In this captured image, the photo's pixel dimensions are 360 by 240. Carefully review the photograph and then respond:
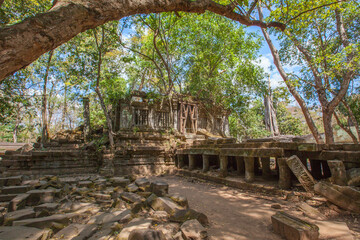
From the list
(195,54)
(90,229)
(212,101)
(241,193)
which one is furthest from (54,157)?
(212,101)

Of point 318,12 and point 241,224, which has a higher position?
point 318,12

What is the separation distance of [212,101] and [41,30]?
14111 mm

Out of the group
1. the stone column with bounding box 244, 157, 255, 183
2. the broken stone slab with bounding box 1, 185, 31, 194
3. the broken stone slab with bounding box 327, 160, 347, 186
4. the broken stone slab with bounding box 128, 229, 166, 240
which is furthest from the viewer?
the stone column with bounding box 244, 157, 255, 183

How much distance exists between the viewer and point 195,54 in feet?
42.7

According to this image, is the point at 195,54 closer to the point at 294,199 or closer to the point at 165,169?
the point at 165,169

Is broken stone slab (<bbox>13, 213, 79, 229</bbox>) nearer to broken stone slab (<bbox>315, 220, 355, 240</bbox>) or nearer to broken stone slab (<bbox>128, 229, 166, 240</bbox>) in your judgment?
broken stone slab (<bbox>128, 229, 166, 240</bbox>)

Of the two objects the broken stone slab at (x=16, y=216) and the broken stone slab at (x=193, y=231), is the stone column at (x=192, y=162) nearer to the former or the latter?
the broken stone slab at (x=193, y=231)

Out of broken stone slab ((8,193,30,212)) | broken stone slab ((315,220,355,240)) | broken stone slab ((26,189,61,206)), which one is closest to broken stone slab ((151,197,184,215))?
broken stone slab ((315,220,355,240))

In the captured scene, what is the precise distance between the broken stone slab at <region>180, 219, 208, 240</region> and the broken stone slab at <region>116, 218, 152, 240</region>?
0.50 metres

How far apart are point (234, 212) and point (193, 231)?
1.34m

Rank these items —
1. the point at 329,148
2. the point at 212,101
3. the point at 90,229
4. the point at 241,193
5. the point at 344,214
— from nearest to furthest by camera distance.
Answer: the point at 90,229, the point at 344,214, the point at 329,148, the point at 241,193, the point at 212,101

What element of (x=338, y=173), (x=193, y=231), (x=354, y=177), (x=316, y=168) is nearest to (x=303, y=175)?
(x=338, y=173)

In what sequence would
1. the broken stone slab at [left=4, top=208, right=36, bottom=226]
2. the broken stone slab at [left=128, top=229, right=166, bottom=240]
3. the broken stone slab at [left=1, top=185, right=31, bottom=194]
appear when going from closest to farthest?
the broken stone slab at [left=128, top=229, right=166, bottom=240], the broken stone slab at [left=4, top=208, right=36, bottom=226], the broken stone slab at [left=1, top=185, right=31, bottom=194]

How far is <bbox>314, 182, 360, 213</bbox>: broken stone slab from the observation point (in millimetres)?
2672
